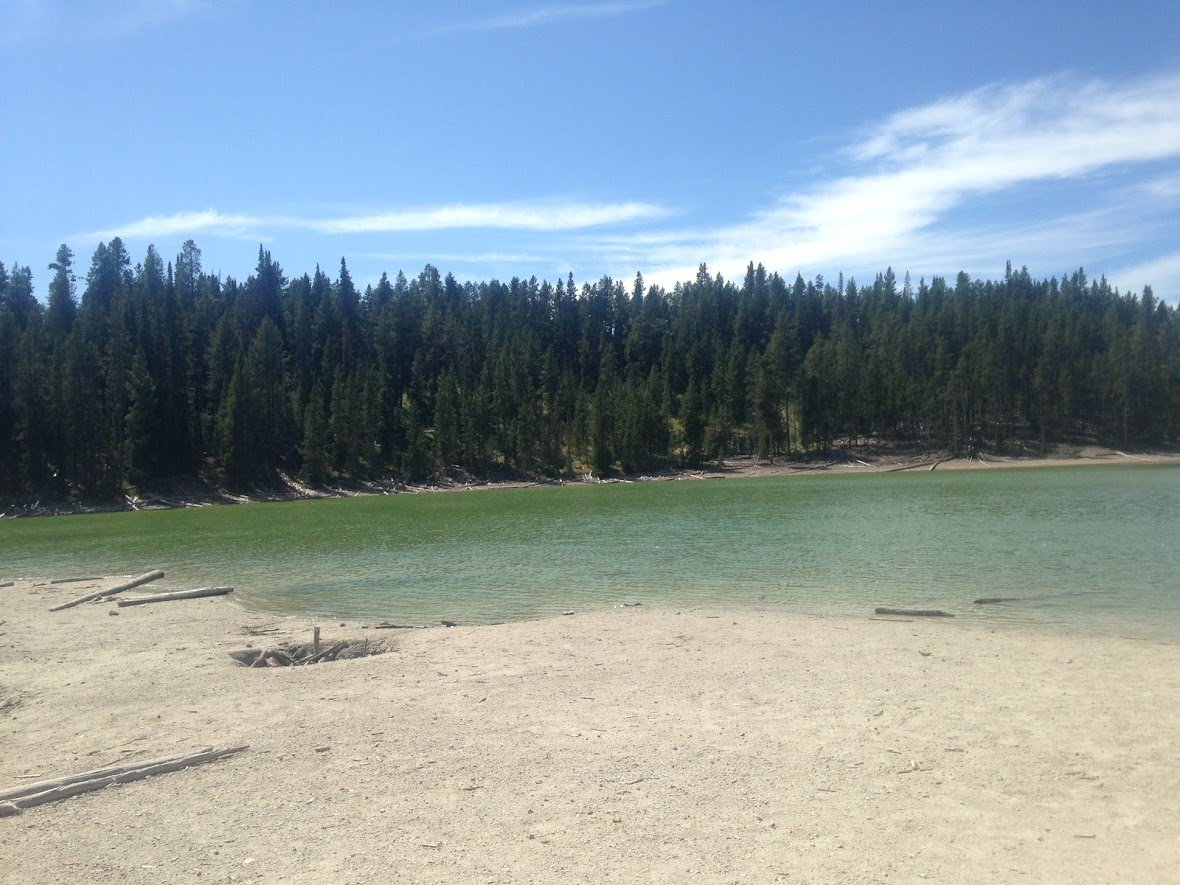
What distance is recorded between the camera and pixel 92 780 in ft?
26.1

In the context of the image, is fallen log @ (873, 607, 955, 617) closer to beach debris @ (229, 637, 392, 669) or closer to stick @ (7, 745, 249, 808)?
beach debris @ (229, 637, 392, 669)

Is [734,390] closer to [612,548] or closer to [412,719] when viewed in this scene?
[612,548]

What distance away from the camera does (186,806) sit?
→ 7.51 meters

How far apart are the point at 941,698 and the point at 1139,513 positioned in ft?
105

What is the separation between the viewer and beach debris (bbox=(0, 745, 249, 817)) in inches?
297

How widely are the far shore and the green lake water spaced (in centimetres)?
2865

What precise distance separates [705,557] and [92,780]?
2111cm

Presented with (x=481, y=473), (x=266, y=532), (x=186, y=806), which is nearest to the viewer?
(x=186, y=806)

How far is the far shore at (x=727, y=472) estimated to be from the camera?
3317 inches

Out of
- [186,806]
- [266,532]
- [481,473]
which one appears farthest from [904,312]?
[186,806]

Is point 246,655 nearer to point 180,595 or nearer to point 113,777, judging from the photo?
point 113,777

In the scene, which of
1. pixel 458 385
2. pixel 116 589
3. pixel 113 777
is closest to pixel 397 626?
pixel 113 777

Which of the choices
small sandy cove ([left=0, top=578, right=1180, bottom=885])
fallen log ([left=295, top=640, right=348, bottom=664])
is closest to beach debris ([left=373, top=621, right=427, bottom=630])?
fallen log ([left=295, top=640, right=348, bottom=664])

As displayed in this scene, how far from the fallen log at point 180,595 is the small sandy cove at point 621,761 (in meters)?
6.15
